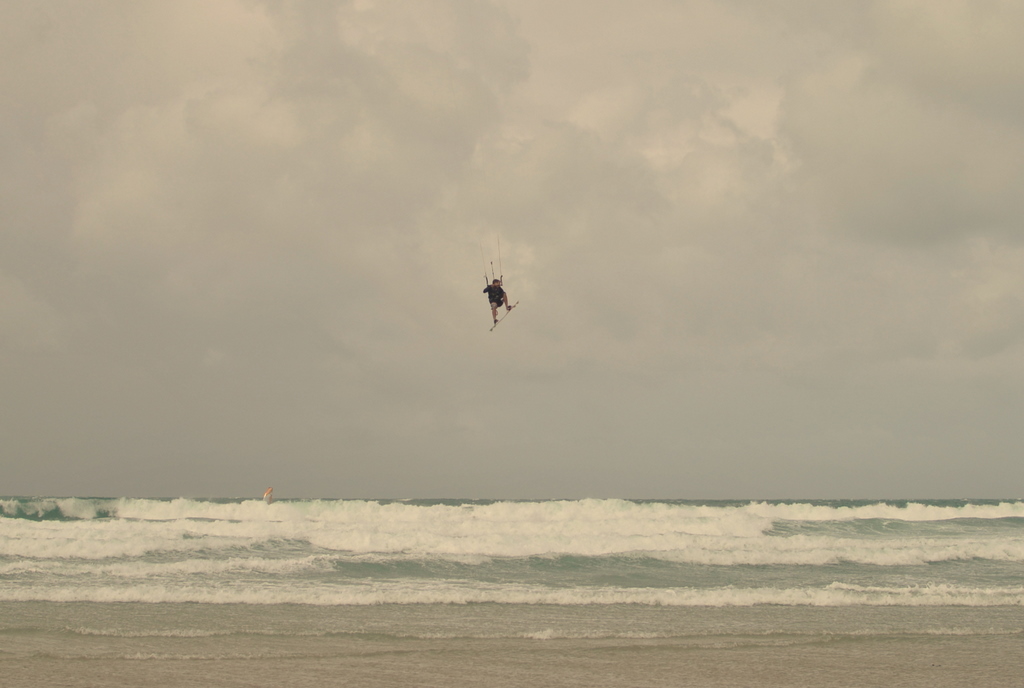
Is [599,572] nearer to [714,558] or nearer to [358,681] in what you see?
[714,558]

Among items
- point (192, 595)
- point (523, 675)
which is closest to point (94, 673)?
point (523, 675)

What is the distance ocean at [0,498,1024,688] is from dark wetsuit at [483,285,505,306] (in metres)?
6.82

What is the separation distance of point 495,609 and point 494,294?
8171 mm

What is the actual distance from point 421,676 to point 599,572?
10780 mm

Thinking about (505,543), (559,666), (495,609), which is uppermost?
(505,543)

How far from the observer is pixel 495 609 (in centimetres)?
1421

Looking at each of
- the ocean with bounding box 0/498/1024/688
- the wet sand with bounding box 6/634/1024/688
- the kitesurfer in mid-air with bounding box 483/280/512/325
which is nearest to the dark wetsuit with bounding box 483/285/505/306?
the kitesurfer in mid-air with bounding box 483/280/512/325

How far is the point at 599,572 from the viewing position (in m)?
19.1

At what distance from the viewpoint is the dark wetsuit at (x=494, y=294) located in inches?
765

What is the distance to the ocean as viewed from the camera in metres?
9.36

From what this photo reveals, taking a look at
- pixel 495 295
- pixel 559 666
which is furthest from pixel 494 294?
pixel 559 666

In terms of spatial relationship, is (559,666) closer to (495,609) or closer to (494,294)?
(495,609)

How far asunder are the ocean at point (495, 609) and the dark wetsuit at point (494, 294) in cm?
682

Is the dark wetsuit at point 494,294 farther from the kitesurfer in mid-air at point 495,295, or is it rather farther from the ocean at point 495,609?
the ocean at point 495,609
